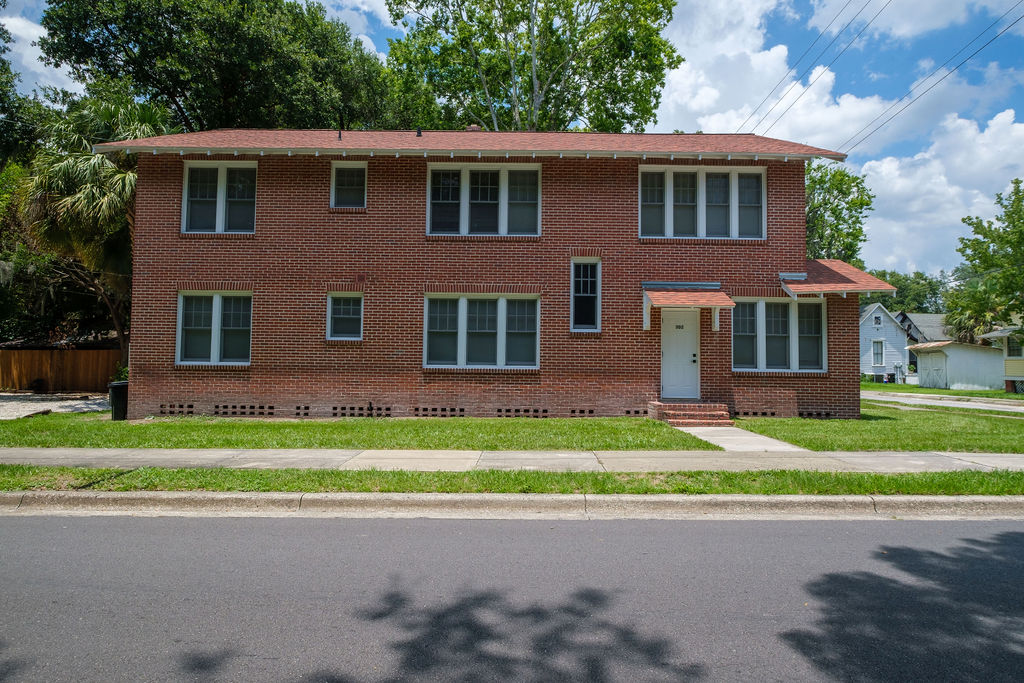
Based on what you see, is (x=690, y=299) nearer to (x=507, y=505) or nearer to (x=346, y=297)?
(x=346, y=297)

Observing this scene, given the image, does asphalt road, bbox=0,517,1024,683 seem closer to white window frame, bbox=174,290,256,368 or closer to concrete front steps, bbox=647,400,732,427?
concrete front steps, bbox=647,400,732,427

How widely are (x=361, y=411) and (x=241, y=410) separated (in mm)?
2773

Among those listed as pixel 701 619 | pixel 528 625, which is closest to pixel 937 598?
pixel 701 619

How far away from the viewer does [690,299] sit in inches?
554

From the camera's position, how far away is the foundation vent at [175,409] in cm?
1495

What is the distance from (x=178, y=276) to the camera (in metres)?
15.0

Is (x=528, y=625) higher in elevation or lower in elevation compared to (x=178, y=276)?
lower

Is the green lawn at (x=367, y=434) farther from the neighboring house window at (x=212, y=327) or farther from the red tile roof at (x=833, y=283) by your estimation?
the red tile roof at (x=833, y=283)

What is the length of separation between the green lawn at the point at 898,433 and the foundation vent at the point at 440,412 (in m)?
6.09

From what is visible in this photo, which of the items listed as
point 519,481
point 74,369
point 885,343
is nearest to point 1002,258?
point 885,343

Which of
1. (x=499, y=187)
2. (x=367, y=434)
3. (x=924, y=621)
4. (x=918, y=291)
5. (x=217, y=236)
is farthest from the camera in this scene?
(x=918, y=291)

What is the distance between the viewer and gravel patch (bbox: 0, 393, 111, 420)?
16972 millimetres

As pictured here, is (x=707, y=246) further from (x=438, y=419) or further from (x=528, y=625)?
(x=528, y=625)

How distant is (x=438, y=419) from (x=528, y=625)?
10757 millimetres
